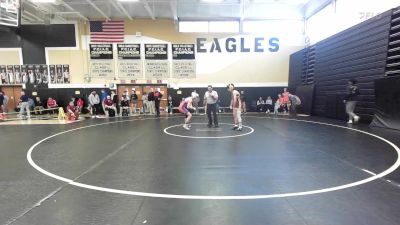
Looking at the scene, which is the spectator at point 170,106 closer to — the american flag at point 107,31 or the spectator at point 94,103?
the spectator at point 94,103

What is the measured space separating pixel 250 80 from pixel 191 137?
13990 millimetres

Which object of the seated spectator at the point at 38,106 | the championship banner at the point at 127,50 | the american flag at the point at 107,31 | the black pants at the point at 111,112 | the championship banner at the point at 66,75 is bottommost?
the black pants at the point at 111,112

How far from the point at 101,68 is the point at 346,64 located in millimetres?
16570

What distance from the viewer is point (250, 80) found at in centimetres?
2230

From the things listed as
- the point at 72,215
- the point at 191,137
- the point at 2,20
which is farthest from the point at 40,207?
the point at 2,20

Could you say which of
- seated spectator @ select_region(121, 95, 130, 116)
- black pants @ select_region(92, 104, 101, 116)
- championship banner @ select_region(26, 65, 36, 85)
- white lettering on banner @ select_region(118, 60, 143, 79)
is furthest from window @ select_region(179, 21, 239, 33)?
championship banner @ select_region(26, 65, 36, 85)

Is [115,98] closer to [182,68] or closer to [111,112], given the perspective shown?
[111,112]

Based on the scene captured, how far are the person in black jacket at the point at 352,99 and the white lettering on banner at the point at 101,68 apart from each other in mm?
16289

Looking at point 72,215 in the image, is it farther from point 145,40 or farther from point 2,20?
point 145,40

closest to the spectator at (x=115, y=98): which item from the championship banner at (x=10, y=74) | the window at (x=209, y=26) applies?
the window at (x=209, y=26)

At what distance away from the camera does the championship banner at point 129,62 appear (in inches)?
856

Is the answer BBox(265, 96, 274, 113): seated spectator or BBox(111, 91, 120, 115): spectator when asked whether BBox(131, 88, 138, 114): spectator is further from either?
BBox(265, 96, 274, 113): seated spectator

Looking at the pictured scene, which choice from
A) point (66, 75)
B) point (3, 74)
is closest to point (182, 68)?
point (66, 75)

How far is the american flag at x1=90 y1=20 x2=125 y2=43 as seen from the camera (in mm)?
21609
